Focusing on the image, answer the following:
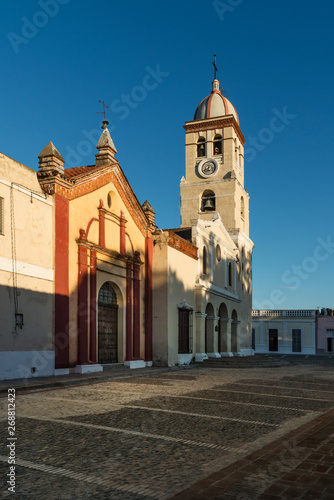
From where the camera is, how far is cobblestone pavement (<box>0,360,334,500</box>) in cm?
418

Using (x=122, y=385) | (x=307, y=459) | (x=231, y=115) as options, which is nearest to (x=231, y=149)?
(x=231, y=115)

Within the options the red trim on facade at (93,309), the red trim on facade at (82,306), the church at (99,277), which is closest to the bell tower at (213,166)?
the church at (99,277)

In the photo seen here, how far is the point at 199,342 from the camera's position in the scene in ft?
79.0

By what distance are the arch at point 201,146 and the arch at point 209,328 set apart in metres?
13.1

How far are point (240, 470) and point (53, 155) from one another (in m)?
12.0

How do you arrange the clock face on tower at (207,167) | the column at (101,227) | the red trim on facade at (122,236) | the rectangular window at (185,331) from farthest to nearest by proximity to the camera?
the clock face on tower at (207,167), the rectangular window at (185,331), the red trim on facade at (122,236), the column at (101,227)

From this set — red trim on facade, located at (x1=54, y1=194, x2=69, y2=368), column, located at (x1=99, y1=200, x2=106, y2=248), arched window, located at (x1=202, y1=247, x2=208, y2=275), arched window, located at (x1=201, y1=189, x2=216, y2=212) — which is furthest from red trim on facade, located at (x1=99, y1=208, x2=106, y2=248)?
arched window, located at (x1=201, y1=189, x2=216, y2=212)

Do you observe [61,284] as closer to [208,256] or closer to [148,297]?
[148,297]

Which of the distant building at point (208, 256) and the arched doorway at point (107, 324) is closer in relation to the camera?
the arched doorway at point (107, 324)

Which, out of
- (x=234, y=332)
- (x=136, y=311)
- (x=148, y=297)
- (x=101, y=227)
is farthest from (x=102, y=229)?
(x=234, y=332)

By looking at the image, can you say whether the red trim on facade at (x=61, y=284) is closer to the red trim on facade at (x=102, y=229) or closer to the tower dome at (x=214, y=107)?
the red trim on facade at (x=102, y=229)

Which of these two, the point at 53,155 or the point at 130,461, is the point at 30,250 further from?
the point at 130,461

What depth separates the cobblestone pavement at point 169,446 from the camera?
4176 mm

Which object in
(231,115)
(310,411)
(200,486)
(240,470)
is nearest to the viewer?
(200,486)
